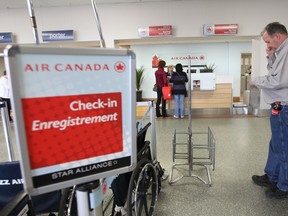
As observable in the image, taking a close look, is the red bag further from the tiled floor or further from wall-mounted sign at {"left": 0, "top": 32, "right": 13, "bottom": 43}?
wall-mounted sign at {"left": 0, "top": 32, "right": 13, "bottom": 43}

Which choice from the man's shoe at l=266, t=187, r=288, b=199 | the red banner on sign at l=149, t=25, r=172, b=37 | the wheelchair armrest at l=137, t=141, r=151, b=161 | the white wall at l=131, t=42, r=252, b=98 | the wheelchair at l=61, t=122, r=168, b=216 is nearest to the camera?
the wheelchair at l=61, t=122, r=168, b=216

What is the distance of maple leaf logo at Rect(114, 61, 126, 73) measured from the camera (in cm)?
72

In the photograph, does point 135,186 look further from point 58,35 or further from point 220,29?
point 58,35

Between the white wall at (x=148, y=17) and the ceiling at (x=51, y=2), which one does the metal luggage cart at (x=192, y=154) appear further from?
the ceiling at (x=51, y=2)

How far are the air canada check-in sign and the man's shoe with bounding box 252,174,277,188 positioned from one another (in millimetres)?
2051

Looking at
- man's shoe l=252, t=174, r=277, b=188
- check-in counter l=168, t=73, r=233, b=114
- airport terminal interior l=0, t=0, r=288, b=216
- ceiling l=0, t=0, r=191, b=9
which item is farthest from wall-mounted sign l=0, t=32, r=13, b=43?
man's shoe l=252, t=174, r=277, b=188

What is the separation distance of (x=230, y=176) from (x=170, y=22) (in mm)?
4418

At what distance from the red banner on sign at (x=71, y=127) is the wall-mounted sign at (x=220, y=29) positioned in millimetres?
5531

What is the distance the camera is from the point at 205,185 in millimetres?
2385

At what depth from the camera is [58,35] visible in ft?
19.3

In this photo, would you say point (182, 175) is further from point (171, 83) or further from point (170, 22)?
point (170, 22)

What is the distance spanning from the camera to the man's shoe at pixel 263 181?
2.26 m

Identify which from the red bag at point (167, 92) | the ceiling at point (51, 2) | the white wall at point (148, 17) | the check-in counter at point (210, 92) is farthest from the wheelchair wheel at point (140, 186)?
the ceiling at point (51, 2)

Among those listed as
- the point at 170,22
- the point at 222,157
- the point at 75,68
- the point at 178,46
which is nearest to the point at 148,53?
the point at 178,46
